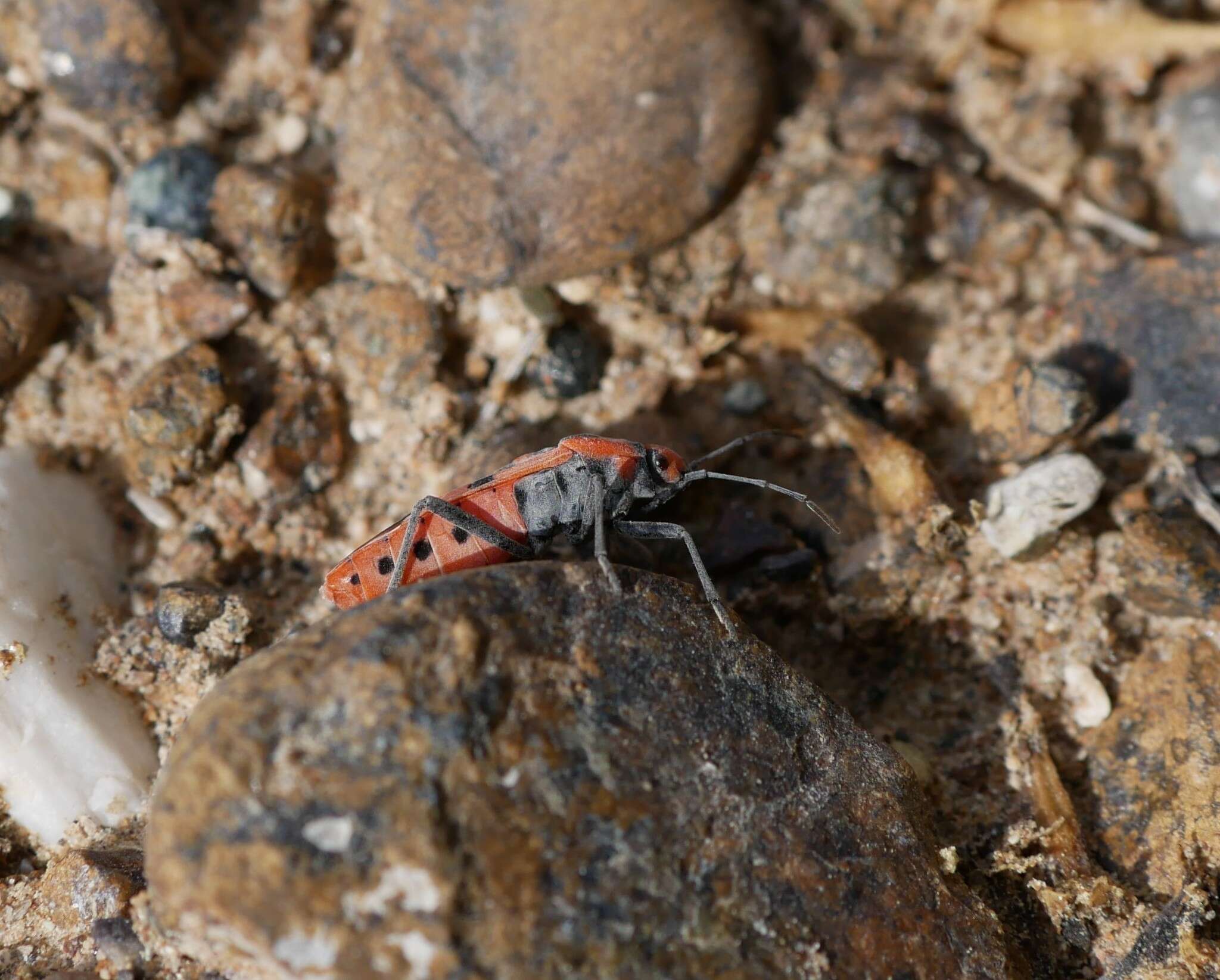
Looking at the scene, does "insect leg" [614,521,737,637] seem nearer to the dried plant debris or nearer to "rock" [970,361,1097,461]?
the dried plant debris

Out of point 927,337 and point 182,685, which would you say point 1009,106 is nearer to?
point 927,337

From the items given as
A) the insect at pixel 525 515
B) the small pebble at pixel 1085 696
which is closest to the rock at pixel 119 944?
the insect at pixel 525 515

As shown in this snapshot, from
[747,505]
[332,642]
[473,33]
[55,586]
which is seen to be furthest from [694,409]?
[55,586]

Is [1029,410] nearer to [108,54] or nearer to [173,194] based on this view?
[173,194]

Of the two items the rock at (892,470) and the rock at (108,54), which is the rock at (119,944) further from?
the rock at (108,54)

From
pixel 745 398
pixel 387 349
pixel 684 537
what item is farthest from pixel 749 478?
pixel 387 349

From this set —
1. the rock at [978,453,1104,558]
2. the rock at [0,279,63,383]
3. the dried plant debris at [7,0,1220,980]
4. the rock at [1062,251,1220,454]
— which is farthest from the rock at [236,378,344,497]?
the rock at [1062,251,1220,454]
